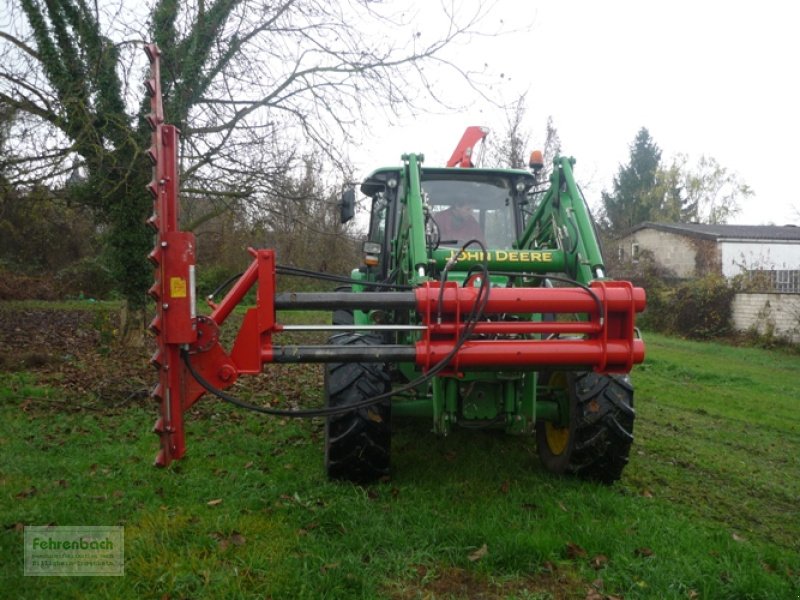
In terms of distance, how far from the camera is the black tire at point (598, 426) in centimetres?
434

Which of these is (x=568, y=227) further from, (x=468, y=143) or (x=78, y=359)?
(x=78, y=359)

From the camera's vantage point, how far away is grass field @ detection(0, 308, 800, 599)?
3.15 metres

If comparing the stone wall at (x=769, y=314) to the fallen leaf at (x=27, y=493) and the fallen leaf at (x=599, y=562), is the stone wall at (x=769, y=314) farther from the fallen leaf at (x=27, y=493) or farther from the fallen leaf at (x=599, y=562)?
the fallen leaf at (x=27, y=493)

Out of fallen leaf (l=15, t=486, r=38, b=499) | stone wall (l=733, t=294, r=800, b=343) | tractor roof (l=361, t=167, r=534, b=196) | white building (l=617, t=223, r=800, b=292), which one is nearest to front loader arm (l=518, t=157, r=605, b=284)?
tractor roof (l=361, t=167, r=534, b=196)

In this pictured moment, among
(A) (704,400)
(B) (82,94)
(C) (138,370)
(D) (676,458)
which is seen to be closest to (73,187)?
(B) (82,94)

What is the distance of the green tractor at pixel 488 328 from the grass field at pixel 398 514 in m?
0.39

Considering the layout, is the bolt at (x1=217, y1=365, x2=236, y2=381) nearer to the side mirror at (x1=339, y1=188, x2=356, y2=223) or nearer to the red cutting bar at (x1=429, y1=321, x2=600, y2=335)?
the red cutting bar at (x1=429, y1=321, x2=600, y2=335)

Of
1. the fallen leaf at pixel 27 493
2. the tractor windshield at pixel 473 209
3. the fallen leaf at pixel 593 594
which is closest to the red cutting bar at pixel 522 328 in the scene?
the fallen leaf at pixel 593 594

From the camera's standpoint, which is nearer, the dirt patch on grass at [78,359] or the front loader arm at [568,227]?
the front loader arm at [568,227]

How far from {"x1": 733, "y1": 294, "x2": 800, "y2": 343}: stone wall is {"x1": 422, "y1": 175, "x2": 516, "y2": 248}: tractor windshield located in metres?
13.3

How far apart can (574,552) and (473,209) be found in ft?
9.78

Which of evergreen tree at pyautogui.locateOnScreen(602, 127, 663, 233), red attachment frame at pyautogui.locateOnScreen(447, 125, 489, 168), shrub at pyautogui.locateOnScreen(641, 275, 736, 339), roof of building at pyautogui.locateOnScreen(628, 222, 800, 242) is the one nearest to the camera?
red attachment frame at pyautogui.locateOnScreen(447, 125, 489, 168)

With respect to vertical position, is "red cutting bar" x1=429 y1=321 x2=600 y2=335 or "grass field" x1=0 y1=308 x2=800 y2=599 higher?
"red cutting bar" x1=429 y1=321 x2=600 y2=335

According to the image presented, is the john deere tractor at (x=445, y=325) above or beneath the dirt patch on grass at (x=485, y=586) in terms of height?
above
